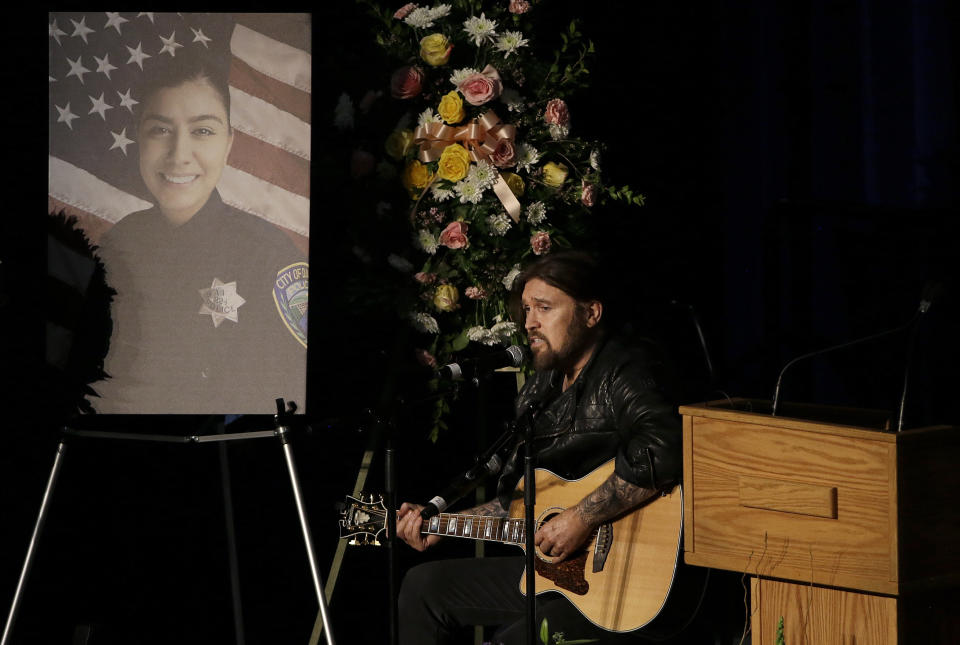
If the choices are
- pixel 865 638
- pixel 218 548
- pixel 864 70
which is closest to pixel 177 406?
pixel 218 548

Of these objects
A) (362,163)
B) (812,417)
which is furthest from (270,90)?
(812,417)

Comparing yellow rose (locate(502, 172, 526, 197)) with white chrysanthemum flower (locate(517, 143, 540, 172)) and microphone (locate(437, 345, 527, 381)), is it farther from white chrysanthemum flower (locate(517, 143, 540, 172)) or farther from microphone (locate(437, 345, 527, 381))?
microphone (locate(437, 345, 527, 381))

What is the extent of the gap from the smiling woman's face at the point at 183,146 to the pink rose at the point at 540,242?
937 millimetres

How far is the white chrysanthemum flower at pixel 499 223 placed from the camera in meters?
3.26

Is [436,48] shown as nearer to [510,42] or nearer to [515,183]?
[510,42]

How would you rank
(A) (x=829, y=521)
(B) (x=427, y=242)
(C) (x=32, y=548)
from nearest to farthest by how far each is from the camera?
(A) (x=829, y=521)
(C) (x=32, y=548)
(B) (x=427, y=242)

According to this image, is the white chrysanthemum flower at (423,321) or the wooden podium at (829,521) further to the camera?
the white chrysanthemum flower at (423,321)

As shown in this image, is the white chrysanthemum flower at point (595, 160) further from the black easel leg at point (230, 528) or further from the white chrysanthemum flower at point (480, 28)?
the black easel leg at point (230, 528)

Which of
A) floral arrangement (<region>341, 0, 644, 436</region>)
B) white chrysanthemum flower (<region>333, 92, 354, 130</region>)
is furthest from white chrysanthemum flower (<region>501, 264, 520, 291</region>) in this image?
white chrysanthemum flower (<region>333, 92, 354, 130</region>)

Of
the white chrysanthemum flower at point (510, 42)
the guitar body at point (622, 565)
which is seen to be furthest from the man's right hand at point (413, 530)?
the white chrysanthemum flower at point (510, 42)

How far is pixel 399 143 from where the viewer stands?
3348 millimetres

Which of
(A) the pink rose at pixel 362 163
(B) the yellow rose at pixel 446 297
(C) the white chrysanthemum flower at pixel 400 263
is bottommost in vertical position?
(B) the yellow rose at pixel 446 297

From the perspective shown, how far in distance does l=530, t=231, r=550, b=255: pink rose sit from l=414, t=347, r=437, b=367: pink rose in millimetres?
468

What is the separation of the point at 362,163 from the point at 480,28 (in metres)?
0.55
